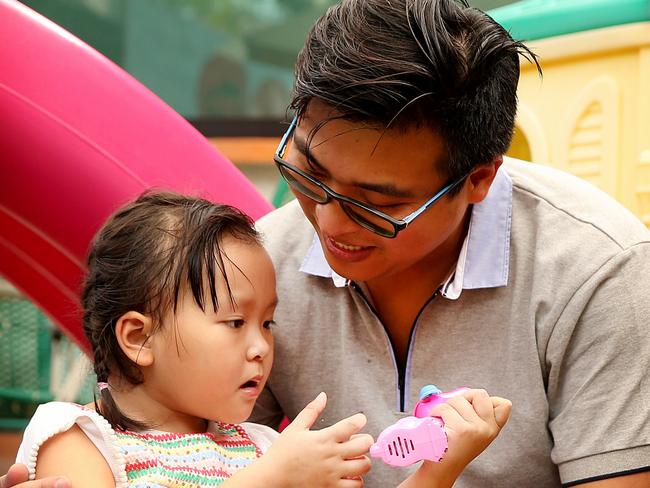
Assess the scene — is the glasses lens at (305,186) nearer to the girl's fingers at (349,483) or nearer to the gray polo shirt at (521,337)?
the gray polo shirt at (521,337)

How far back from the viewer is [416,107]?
1.29 m

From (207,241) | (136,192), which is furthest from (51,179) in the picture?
(207,241)

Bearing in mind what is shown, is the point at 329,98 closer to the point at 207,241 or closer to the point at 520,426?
the point at 207,241

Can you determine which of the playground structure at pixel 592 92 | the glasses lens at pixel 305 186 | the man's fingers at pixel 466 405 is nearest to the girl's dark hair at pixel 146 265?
the glasses lens at pixel 305 186

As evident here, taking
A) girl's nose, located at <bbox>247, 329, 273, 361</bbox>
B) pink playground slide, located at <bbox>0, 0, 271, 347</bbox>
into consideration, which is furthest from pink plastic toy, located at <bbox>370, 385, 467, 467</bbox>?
pink playground slide, located at <bbox>0, 0, 271, 347</bbox>

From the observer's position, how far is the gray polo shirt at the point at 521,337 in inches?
54.0

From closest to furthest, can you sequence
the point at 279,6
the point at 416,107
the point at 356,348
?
1. the point at 416,107
2. the point at 356,348
3. the point at 279,6

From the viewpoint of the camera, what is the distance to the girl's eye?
1.39m

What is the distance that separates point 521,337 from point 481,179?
0.25m

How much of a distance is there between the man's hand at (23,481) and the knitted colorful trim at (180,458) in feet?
0.32

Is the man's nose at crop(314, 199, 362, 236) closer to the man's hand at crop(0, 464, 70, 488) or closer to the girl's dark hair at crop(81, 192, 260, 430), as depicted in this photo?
the girl's dark hair at crop(81, 192, 260, 430)

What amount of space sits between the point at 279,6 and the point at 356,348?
357cm

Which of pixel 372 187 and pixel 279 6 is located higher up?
pixel 279 6

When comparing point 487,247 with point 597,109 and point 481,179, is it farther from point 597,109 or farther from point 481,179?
point 597,109
